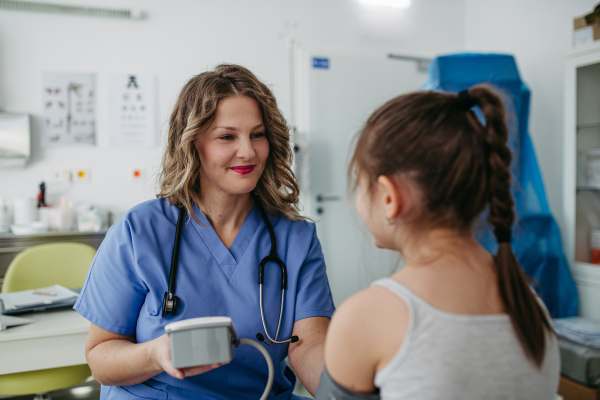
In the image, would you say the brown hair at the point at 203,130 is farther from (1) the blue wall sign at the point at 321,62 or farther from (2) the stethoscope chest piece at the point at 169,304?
(1) the blue wall sign at the point at 321,62

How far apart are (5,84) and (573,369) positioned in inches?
144

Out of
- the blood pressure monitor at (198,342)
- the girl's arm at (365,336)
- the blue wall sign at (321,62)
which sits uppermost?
the blue wall sign at (321,62)

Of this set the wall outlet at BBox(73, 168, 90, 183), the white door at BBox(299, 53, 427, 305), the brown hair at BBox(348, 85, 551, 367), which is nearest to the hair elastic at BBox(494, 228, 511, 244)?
the brown hair at BBox(348, 85, 551, 367)

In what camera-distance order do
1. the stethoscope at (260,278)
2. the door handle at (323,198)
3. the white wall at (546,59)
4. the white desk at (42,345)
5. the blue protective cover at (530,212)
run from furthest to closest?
1. the door handle at (323,198)
2. the white wall at (546,59)
3. the blue protective cover at (530,212)
4. the white desk at (42,345)
5. the stethoscope at (260,278)

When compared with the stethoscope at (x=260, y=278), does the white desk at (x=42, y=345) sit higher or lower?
lower

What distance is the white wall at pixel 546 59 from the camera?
9.04 feet

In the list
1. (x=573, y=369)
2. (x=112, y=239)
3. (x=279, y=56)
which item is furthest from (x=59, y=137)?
(x=573, y=369)

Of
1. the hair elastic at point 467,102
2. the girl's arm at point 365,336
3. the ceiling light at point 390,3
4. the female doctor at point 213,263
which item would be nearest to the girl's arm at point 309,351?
the female doctor at point 213,263

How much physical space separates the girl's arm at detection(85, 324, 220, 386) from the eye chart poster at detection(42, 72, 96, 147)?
236 centimetres

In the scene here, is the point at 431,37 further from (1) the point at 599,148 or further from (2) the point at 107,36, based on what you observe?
(2) the point at 107,36

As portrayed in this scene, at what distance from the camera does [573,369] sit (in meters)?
1.86

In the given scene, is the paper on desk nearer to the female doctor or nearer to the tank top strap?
the female doctor

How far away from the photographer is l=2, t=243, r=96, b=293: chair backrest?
75.8 inches

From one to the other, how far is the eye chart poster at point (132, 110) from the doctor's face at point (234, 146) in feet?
7.29
